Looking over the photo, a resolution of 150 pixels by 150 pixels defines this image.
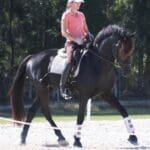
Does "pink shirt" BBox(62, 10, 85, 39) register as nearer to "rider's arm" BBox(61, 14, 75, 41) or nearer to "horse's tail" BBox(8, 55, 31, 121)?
"rider's arm" BBox(61, 14, 75, 41)

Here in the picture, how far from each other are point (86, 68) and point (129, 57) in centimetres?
93

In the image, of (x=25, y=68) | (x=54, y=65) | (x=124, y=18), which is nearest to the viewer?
(x=54, y=65)

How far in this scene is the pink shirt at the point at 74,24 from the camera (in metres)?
12.9

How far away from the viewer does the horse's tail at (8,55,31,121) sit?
1418 centimetres

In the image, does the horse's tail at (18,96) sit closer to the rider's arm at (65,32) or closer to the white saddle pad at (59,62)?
the white saddle pad at (59,62)

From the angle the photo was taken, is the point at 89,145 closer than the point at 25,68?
Yes

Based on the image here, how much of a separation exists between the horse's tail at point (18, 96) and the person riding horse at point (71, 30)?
5.24 feet

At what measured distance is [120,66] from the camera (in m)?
12.2

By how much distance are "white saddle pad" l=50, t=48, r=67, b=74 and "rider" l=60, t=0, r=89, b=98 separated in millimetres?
243

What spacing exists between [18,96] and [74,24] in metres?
2.53

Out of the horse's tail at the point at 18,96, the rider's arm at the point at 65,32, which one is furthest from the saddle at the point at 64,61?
the horse's tail at the point at 18,96

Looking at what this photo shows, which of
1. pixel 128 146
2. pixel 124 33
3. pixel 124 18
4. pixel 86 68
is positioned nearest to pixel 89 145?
pixel 128 146

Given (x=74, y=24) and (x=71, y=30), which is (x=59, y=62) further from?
(x=74, y=24)

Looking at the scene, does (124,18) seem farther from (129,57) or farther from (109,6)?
(129,57)
